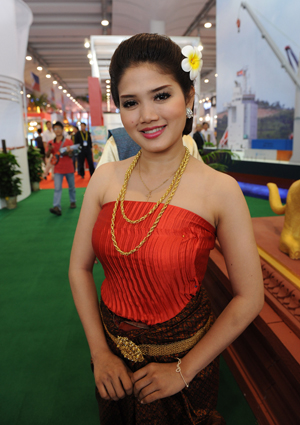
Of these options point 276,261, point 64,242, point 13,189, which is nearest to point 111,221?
point 276,261

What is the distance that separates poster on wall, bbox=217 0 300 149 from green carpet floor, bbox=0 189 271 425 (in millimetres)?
5563

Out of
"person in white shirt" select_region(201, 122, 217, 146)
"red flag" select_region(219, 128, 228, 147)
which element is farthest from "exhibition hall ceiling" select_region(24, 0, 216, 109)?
"red flag" select_region(219, 128, 228, 147)

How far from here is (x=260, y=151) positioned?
7.50m

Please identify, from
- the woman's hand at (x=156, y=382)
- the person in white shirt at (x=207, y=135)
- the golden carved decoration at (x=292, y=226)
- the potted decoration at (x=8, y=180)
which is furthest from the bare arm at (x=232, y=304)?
the person in white shirt at (x=207, y=135)

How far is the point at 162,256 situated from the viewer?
92 centimetres

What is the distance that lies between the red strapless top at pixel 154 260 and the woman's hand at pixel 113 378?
0.14 metres

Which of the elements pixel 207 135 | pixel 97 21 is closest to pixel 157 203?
pixel 97 21

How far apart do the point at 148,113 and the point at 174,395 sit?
0.90 metres

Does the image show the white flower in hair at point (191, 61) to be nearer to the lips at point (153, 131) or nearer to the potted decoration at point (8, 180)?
the lips at point (153, 131)

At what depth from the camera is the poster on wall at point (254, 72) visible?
6.44m

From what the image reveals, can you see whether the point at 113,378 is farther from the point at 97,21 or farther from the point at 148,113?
the point at 97,21

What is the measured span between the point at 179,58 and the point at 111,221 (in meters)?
0.53

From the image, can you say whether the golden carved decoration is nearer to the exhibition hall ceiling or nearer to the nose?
the nose

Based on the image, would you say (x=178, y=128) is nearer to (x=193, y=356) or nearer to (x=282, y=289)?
(x=193, y=356)
